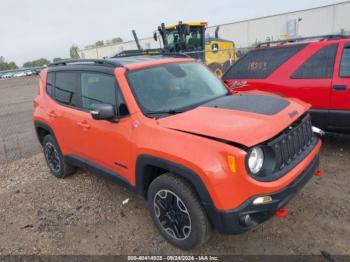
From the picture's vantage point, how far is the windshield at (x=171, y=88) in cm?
322

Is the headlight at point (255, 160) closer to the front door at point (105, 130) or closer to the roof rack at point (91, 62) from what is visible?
the front door at point (105, 130)

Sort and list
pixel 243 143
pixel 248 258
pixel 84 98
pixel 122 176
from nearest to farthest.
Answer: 1. pixel 243 143
2. pixel 248 258
3. pixel 122 176
4. pixel 84 98

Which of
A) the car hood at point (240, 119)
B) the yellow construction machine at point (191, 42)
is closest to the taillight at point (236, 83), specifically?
the car hood at point (240, 119)

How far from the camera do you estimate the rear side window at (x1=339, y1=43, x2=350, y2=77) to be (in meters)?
4.59

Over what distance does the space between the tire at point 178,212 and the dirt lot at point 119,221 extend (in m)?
0.18

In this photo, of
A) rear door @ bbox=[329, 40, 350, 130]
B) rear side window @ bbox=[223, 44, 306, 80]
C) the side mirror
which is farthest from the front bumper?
rear side window @ bbox=[223, 44, 306, 80]

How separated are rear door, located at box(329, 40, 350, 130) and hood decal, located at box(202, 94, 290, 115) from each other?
1.82 metres

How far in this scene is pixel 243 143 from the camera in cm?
243

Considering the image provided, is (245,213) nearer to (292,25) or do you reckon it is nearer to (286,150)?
(286,150)

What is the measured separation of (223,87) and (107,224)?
2.24m

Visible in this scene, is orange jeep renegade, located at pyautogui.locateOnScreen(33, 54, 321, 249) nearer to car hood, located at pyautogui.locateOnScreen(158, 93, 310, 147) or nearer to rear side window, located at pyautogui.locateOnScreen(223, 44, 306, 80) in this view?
car hood, located at pyautogui.locateOnScreen(158, 93, 310, 147)

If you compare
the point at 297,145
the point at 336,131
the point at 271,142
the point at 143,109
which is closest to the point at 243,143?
the point at 271,142

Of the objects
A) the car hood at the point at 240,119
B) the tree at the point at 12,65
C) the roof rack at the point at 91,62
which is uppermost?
the roof rack at the point at 91,62

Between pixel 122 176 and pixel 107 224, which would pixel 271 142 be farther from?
pixel 107 224
